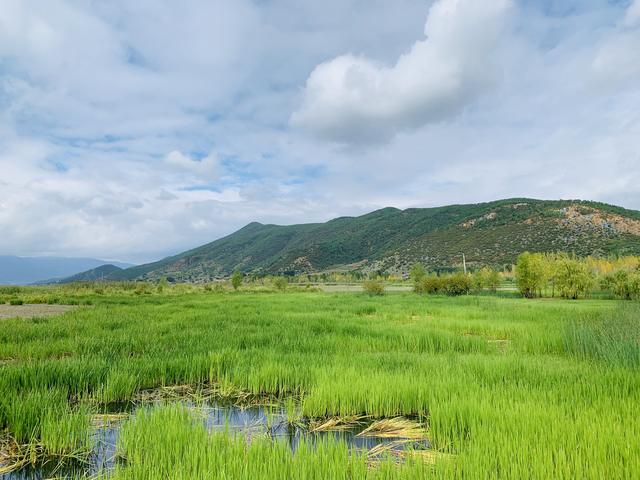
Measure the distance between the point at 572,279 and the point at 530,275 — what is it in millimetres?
3558

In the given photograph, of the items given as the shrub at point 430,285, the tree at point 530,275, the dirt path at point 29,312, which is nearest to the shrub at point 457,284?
the shrub at point 430,285

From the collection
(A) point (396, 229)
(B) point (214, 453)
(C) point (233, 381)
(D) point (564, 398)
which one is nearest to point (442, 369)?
(D) point (564, 398)

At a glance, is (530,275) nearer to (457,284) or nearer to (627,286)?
(457,284)

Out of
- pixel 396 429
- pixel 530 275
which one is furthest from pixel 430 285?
pixel 396 429

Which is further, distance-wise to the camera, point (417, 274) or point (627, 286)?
point (417, 274)

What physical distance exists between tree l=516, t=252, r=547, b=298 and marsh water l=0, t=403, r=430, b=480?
121 feet

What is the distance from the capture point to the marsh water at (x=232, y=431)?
341cm

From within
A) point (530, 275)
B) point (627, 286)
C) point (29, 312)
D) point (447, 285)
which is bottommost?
point (627, 286)

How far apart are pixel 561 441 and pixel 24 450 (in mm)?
5284

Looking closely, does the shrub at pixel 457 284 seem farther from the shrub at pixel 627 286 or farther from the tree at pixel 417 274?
the shrub at pixel 627 286

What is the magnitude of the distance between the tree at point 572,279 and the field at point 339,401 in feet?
93.0

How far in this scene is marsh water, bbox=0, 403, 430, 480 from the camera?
3.41 meters

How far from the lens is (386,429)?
171 inches

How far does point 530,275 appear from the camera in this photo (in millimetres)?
35719
